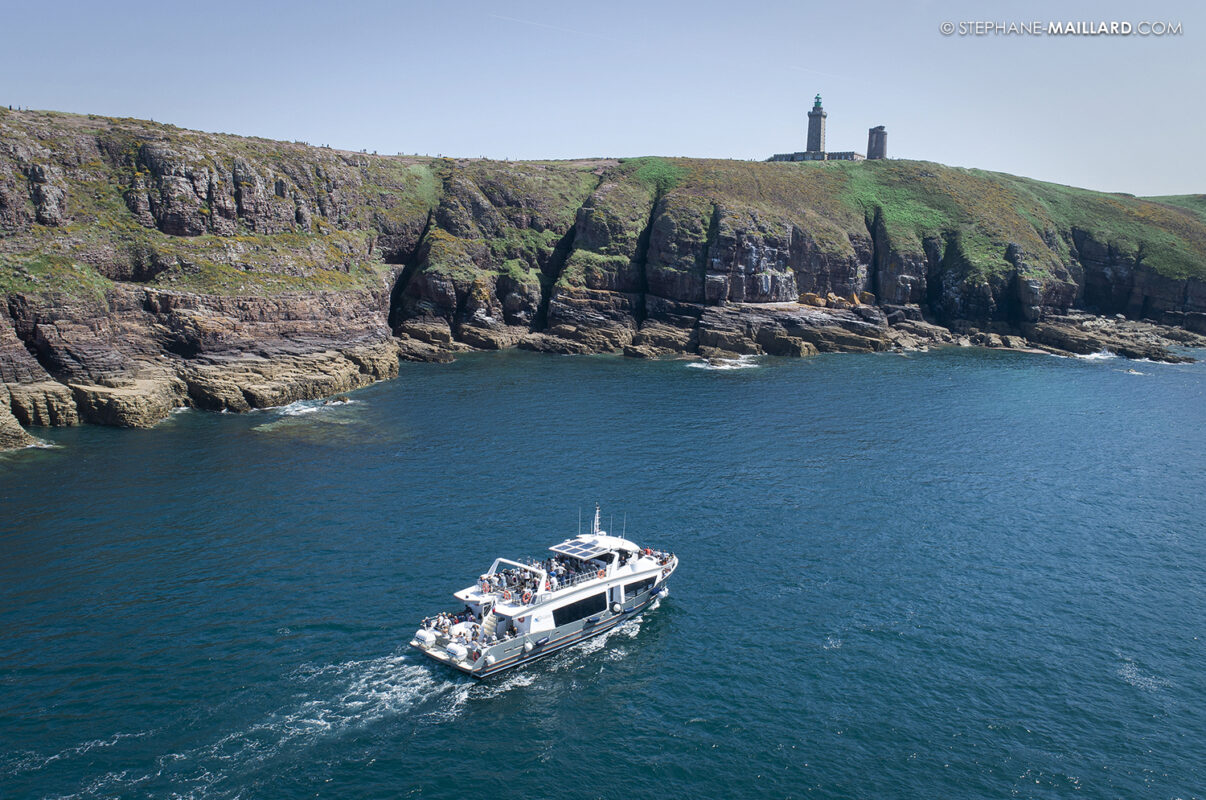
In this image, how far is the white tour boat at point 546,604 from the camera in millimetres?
46719

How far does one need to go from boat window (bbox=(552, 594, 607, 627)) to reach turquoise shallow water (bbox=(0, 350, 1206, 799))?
212 centimetres

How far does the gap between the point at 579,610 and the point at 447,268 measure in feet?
367

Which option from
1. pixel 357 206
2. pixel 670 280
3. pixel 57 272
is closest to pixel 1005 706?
pixel 57 272

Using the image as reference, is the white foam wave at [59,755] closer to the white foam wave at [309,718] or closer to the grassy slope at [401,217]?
the white foam wave at [309,718]

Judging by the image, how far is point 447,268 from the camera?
152 metres

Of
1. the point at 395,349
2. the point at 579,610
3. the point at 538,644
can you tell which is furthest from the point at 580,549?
the point at 395,349

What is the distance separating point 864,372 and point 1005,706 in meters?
95.4

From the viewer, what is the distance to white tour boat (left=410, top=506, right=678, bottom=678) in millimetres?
46719

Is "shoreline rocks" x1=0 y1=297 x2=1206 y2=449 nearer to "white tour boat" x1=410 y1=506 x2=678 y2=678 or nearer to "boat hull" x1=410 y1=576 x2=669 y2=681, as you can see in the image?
"white tour boat" x1=410 y1=506 x2=678 y2=678

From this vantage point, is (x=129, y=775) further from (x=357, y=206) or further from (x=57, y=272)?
(x=357, y=206)

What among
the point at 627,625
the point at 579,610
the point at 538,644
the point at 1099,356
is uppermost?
the point at 1099,356

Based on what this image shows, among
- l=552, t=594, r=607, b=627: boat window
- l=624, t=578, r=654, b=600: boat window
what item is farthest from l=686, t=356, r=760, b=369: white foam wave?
l=552, t=594, r=607, b=627: boat window

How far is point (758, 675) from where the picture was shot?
46031mm

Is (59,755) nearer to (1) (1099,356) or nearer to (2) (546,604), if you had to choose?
(2) (546,604)
